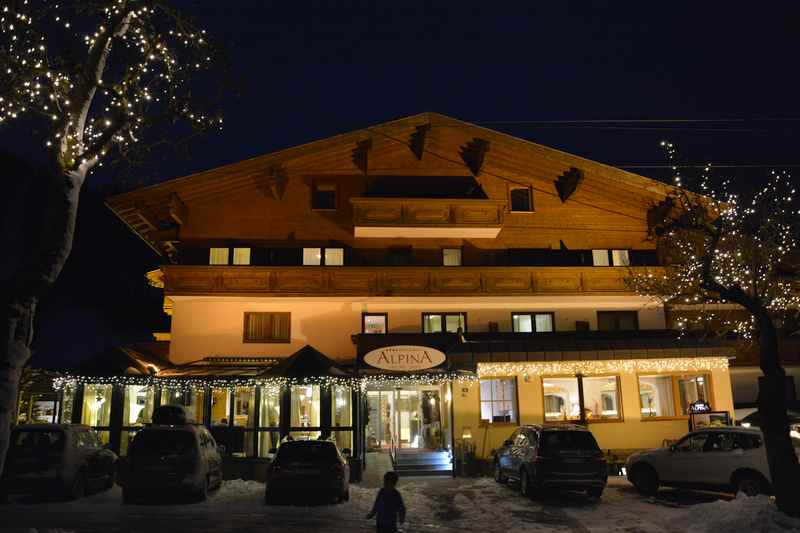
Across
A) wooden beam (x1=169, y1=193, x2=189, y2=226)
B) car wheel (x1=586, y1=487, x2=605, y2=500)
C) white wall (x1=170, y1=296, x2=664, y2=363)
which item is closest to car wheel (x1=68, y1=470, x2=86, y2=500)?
white wall (x1=170, y1=296, x2=664, y2=363)

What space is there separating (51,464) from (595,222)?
2213 cm

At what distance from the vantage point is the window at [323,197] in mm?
27672

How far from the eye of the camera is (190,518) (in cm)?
1392

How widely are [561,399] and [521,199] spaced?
8967mm

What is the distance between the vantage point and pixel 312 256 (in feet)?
89.6

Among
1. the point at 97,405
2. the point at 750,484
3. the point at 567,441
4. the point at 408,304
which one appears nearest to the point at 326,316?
the point at 408,304

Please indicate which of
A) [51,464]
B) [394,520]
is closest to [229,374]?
[51,464]

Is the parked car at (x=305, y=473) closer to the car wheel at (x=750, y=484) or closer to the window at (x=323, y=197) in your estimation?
the car wheel at (x=750, y=484)

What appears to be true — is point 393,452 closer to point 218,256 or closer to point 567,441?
point 567,441

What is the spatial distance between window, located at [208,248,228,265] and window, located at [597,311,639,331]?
15.5 m

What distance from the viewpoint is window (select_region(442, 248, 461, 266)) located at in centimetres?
2814

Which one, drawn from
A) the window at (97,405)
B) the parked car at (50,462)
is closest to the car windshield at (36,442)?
the parked car at (50,462)

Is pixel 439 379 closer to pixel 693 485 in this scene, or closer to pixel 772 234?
pixel 693 485

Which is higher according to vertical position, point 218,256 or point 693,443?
point 218,256
